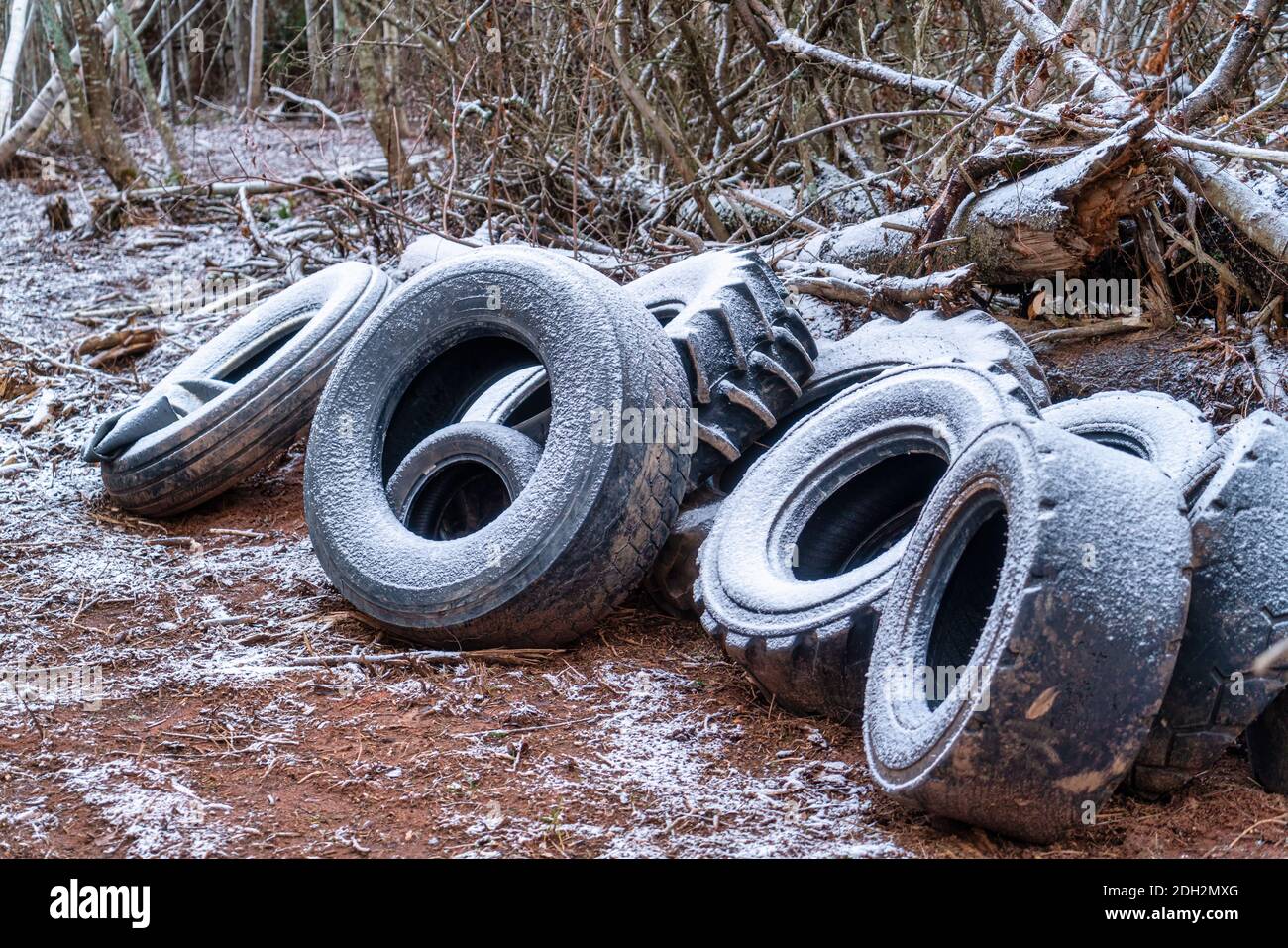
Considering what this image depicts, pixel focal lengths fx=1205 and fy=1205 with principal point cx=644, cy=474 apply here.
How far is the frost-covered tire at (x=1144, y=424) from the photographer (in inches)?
131

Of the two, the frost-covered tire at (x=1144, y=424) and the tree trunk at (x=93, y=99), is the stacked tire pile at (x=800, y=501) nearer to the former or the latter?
the frost-covered tire at (x=1144, y=424)

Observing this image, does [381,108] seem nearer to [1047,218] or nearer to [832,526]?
[1047,218]

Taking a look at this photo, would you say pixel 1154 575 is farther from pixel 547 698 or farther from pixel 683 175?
pixel 683 175

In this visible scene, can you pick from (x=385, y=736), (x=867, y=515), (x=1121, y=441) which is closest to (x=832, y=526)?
(x=867, y=515)

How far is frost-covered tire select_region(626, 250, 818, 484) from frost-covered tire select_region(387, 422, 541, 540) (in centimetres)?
59

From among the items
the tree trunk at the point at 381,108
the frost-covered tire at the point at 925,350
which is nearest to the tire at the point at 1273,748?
the frost-covered tire at the point at 925,350

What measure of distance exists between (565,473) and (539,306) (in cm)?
68

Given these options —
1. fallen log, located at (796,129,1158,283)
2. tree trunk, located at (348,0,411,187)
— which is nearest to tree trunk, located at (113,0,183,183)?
tree trunk, located at (348,0,411,187)

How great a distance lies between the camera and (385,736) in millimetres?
3197

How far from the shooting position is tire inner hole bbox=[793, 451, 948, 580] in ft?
12.2

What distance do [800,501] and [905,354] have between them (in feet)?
2.84

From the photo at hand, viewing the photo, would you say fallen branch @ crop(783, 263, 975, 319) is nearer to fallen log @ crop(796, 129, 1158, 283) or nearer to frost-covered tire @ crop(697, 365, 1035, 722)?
fallen log @ crop(796, 129, 1158, 283)

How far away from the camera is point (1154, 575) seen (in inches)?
94.0

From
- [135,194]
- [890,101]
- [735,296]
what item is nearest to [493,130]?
[890,101]
